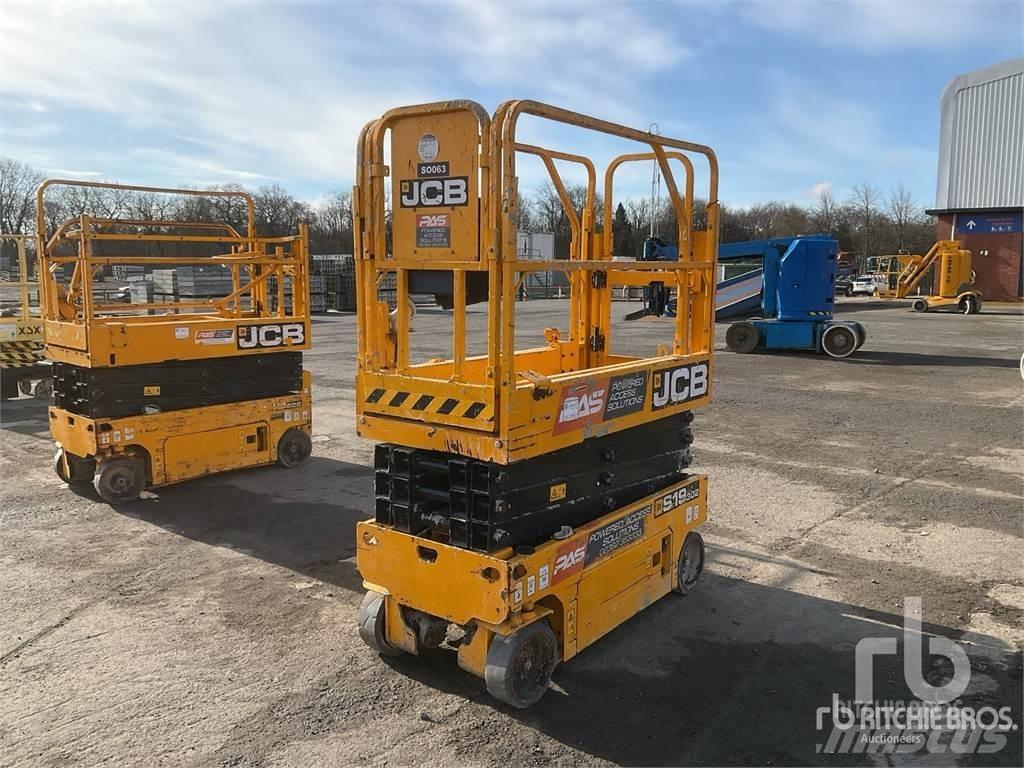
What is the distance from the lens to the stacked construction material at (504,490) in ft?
13.3

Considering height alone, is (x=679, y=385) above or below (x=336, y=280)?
below

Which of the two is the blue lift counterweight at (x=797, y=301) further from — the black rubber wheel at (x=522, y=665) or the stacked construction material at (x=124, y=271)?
the stacked construction material at (x=124, y=271)

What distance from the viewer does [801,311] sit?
18.5 metres

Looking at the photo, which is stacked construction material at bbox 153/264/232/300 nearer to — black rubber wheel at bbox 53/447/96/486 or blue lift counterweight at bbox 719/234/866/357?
blue lift counterweight at bbox 719/234/866/357

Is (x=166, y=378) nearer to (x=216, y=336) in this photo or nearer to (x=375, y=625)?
(x=216, y=336)

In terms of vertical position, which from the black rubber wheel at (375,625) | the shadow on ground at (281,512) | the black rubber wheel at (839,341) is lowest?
the shadow on ground at (281,512)

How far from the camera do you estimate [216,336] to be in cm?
819

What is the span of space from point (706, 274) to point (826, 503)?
3425mm

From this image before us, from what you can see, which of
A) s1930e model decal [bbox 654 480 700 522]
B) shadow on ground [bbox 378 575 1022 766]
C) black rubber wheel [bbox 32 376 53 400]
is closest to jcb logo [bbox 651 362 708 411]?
s1930e model decal [bbox 654 480 700 522]

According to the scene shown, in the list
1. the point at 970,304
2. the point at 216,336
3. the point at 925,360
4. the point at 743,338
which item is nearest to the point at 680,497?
the point at 216,336

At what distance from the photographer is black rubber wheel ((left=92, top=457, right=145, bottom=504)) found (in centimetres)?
746

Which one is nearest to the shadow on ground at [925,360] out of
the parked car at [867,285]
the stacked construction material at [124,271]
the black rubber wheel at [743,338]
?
the black rubber wheel at [743,338]

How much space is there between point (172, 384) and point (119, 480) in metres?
1.06

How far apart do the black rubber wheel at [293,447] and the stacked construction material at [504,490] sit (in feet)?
15.2
